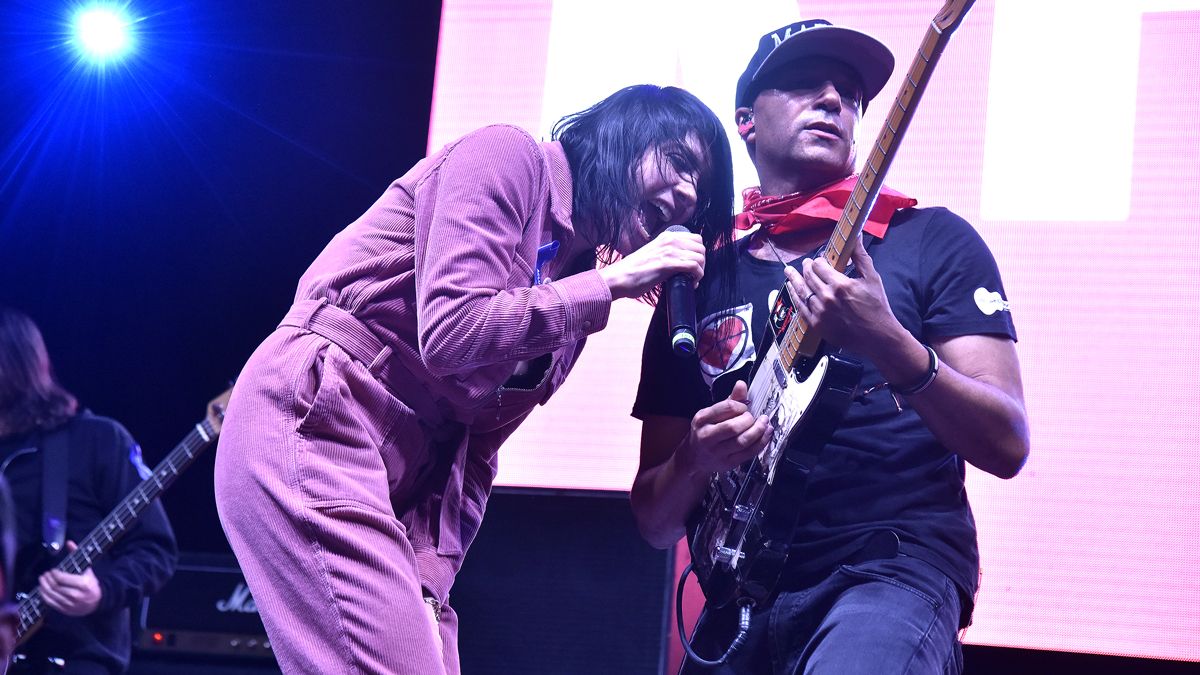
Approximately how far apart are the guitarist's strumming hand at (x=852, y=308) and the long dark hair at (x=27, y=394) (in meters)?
2.93

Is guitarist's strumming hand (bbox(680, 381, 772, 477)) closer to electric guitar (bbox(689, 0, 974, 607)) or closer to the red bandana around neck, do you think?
electric guitar (bbox(689, 0, 974, 607))

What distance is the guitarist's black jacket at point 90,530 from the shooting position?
353 cm

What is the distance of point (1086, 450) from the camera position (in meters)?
2.60

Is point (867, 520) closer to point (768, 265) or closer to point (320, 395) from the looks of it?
point (768, 265)

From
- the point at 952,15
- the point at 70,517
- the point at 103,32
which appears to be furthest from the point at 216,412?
the point at 952,15

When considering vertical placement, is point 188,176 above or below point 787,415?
above

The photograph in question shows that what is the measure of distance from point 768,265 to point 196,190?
2.85 m

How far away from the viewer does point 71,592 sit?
3535 mm

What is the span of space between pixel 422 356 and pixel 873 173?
0.76 meters

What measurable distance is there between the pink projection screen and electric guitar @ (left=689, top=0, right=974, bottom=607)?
2.79 feet

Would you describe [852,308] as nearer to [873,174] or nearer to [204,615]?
[873,174]

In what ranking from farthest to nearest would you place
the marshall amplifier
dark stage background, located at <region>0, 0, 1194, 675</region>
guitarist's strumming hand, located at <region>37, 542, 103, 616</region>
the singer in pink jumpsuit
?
dark stage background, located at <region>0, 0, 1194, 675</region>, the marshall amplifier, guitarist's strumming hand, located at <region>37, 542, 103, 616</region>, the singer in pink jumpsuit

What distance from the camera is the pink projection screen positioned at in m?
2.54

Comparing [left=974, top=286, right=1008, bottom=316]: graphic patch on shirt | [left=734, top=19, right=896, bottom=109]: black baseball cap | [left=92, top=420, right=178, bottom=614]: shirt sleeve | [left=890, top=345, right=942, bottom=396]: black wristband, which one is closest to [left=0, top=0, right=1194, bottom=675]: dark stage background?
[left=92, top=420, right=178, bottom=614]: shirt sleeve
